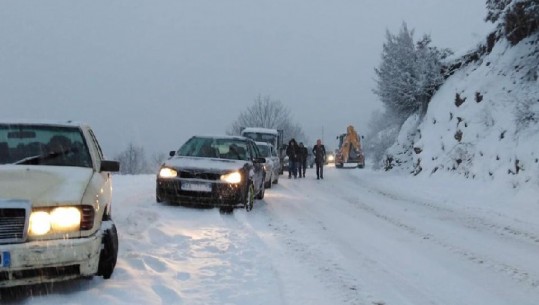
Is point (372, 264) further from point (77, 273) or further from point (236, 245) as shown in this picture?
point (77, 273)

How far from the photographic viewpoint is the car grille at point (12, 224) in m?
3.93

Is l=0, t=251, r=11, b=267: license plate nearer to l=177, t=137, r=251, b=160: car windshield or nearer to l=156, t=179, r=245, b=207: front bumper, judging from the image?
l=156, t=179, r=245, b=207: front bumper

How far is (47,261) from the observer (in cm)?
406

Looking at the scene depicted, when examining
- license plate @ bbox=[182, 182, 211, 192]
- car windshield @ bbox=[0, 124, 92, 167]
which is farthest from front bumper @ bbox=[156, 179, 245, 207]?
car windshield @ bbox=[0, 124, 92, 167]

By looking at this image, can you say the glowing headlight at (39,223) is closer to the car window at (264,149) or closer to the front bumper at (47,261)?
the front bumper at (47,261)

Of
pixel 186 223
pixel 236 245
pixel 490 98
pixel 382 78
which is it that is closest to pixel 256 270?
pixel 236 245

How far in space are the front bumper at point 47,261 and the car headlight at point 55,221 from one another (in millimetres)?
96

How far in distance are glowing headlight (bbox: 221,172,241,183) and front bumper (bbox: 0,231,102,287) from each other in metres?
5.74

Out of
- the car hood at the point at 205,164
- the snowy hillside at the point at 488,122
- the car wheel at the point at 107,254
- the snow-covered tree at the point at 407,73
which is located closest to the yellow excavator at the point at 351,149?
the snow-covered tree at the point at 407,73

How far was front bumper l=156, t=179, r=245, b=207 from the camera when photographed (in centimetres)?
1009

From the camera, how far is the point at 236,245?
6.93 m

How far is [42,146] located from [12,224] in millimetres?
1714

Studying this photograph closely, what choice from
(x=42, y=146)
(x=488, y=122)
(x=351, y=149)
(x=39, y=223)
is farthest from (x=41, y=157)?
(x=351, y=149)

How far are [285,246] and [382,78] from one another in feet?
81.3
